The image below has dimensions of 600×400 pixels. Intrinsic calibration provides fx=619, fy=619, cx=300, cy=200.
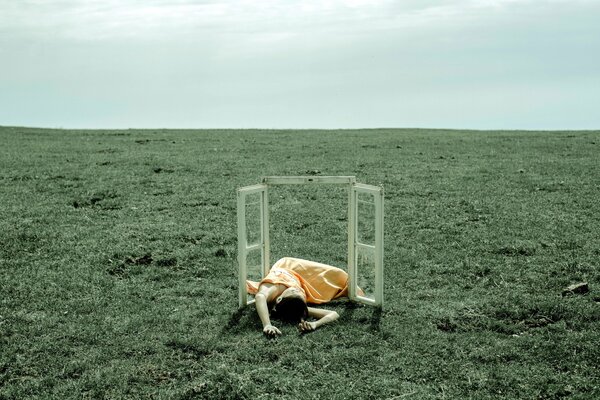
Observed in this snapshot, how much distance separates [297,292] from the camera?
8773 mm

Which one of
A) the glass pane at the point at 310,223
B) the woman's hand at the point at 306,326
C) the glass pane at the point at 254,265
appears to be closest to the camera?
the woman's hand at the point at 306,326

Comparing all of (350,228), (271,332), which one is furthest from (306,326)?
(350,228)

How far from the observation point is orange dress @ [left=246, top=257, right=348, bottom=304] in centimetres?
939

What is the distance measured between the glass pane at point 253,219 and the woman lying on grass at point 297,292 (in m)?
0.59

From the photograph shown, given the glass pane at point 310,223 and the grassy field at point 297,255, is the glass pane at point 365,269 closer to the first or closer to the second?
the grassy field at point 297,255

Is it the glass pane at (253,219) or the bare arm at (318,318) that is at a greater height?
the glass pane at (253,219)

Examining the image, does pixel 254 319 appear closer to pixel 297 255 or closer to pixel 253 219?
pixel 253 219

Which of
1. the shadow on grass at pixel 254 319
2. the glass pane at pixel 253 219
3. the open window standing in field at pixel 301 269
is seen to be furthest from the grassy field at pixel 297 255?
the glass pane at pixel 253 219

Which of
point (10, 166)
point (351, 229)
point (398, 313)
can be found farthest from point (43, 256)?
point (10, 166)

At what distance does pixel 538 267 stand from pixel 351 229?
3823mm

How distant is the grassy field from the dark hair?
27 cm

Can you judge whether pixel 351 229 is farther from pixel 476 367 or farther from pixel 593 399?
pixel 593 399

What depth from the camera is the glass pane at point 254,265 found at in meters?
9.53

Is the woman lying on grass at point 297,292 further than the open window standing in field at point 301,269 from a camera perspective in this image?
No
